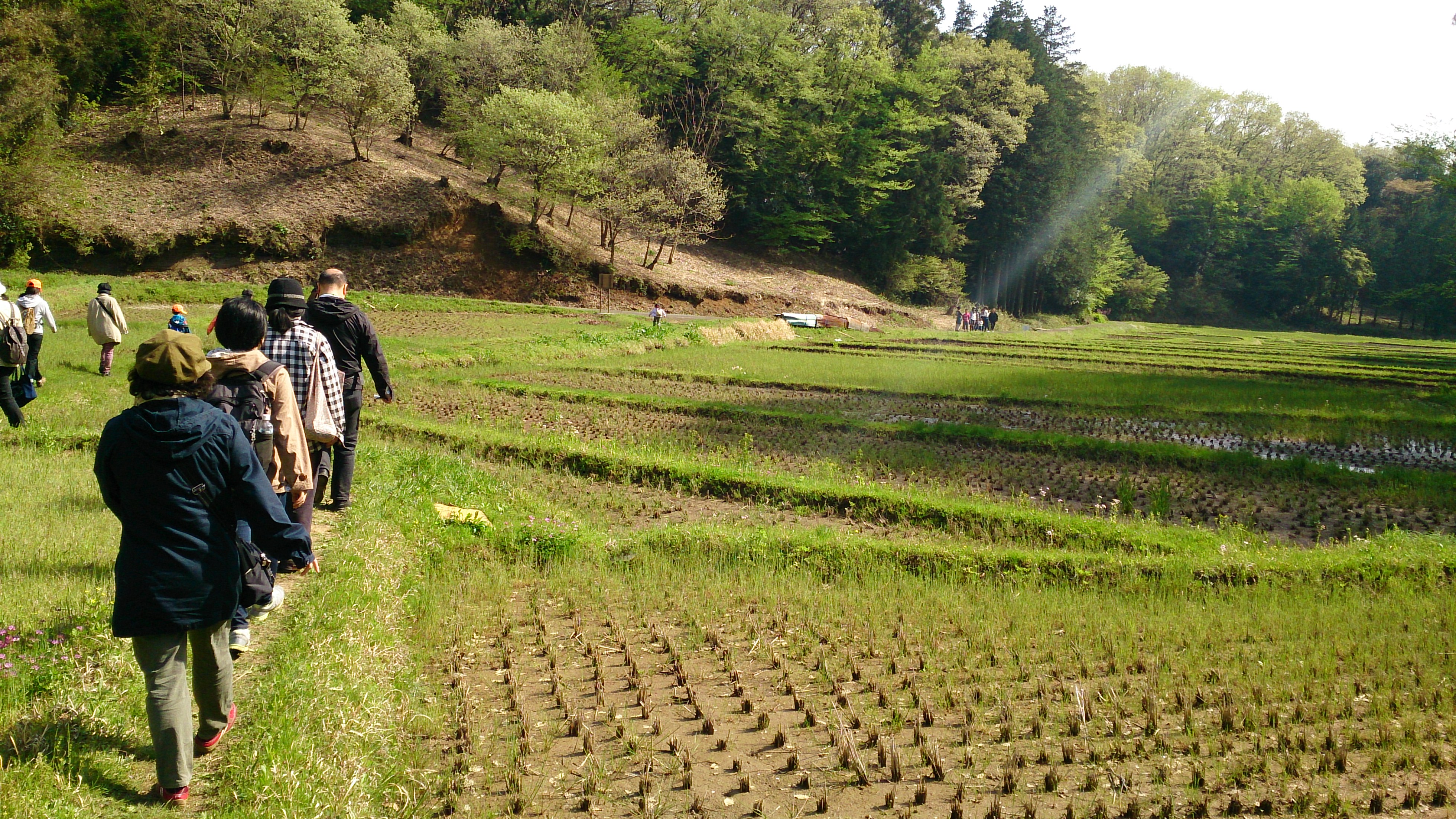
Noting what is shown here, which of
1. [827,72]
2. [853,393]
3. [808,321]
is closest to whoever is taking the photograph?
[853,393]

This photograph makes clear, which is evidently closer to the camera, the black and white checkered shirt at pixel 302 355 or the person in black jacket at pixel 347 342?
the black and white checkered shirt at pixel 302 355

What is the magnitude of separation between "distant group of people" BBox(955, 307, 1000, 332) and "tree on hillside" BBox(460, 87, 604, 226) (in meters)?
22.7

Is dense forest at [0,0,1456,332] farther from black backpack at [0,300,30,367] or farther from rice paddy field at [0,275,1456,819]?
rice paddy field at [0,275,1456,819]

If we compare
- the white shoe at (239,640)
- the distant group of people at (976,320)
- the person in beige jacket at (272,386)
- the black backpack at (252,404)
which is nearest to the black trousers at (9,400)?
the person in beige jacket at (272,386)

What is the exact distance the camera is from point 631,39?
172 ft

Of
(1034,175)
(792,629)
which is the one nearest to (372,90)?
(792,629)

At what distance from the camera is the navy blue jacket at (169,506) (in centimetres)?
304

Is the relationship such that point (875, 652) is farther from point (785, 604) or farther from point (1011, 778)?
point (1011, 778)

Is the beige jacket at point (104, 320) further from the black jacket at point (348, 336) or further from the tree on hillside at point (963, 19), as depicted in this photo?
the tree on hillside at point (963, 19)

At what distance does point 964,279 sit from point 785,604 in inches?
2315

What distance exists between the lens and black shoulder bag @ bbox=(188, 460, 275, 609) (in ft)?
10.2

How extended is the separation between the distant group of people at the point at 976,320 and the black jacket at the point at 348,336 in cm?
4340

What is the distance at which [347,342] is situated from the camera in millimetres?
6645

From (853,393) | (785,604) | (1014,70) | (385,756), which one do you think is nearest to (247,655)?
(385,756)
